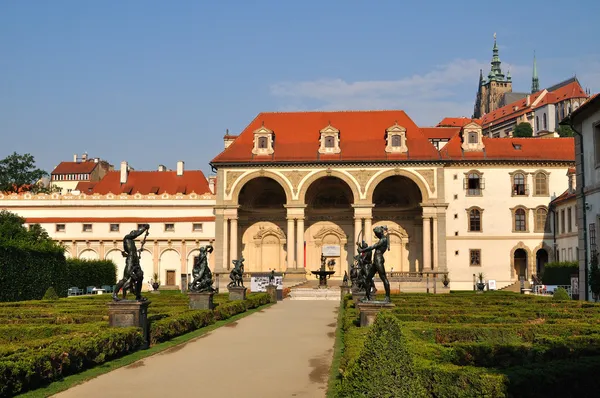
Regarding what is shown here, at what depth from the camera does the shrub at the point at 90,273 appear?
5150 cm

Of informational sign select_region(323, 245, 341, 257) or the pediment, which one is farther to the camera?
informational sign select_region(323, 245, 341, 257)

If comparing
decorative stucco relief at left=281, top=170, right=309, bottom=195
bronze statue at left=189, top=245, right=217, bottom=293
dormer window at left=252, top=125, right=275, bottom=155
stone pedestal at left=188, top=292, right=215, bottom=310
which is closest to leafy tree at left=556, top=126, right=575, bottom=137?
decorative stucco relief at left=281, top=170, right=309, bottom=195

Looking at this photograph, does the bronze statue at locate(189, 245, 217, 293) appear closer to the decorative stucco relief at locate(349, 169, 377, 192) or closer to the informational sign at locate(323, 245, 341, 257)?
the decorative stucco relief at locate(349, 169, 377, 192)

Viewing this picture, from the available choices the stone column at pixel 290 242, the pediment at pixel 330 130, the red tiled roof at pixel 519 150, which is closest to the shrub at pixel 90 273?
the stone column at pixel 290 242

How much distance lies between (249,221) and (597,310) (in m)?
42.6

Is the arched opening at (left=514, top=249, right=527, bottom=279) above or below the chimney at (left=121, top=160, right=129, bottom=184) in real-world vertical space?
below

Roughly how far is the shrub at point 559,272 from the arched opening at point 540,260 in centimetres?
380

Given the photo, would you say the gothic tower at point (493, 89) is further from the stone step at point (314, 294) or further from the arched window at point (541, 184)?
the stone step at point (314, 294)

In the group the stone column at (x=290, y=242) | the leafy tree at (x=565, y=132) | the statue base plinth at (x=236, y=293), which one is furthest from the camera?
the leafy tree at (x=565, y=132)

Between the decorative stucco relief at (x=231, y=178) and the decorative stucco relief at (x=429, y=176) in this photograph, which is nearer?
the decorative stucco relief at (x=429, y=176)

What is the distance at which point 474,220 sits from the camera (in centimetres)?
5872

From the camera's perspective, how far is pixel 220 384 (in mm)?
12352

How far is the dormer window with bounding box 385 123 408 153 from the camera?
189 ft

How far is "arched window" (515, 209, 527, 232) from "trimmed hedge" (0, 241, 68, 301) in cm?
3746
